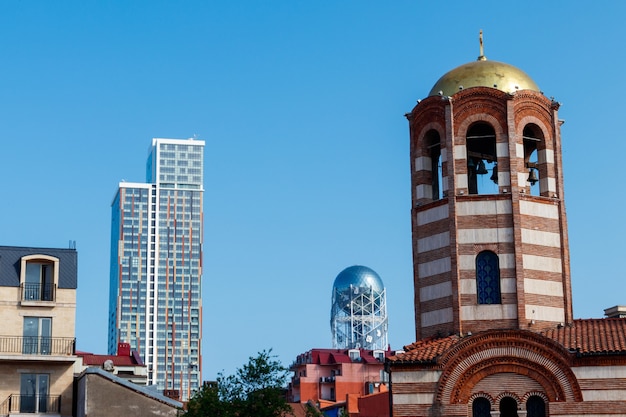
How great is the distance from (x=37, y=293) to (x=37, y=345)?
2.63 metres

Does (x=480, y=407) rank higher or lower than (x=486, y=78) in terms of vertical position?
lower

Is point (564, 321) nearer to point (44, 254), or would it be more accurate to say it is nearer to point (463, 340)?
point (463, 340)

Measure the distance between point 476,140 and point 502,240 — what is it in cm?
554

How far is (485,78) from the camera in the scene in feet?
159

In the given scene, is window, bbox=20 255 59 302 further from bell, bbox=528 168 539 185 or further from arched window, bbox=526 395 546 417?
arched window, bbox=526 395 546 417

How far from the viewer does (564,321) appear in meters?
46.5

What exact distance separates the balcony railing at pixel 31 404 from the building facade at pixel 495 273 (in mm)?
18477

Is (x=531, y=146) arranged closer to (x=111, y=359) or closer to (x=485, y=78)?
(x=485, y=78)

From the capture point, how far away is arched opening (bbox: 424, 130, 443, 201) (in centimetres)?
4934

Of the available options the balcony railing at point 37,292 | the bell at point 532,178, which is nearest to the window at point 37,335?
the balcony railing at point 37,292

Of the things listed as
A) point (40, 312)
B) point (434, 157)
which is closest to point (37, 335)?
point (40, 312)

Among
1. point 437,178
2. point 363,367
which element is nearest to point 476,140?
point 437,178

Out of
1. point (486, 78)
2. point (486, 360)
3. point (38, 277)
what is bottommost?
point (486, 360)

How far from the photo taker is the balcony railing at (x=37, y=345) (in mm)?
54031
